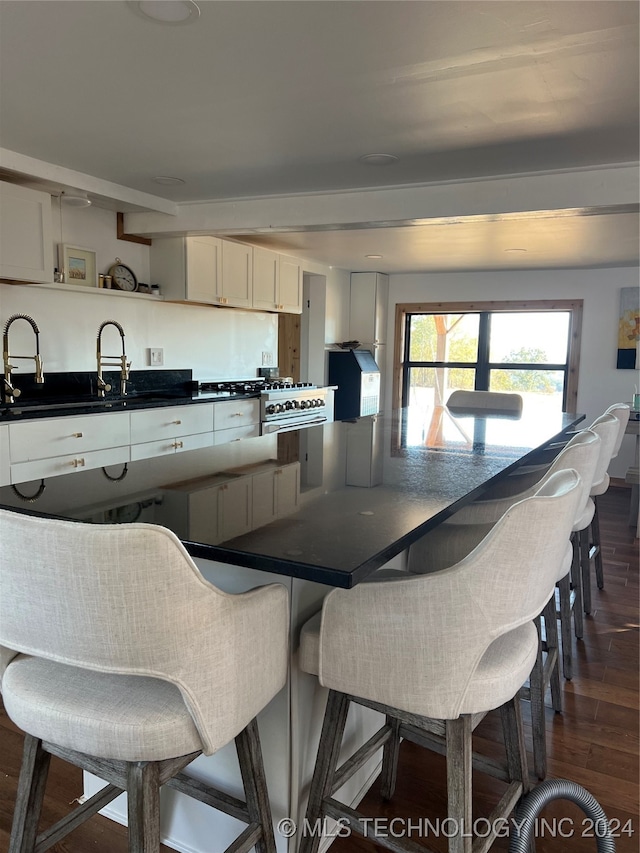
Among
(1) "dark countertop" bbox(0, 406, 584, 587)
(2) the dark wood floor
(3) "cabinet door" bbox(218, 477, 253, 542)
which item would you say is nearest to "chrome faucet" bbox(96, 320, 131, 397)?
(1) "dark countertop" bbox(0, 406, 584, 587)

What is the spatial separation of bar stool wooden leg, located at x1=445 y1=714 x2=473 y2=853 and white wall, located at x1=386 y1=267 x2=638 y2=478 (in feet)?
19.6

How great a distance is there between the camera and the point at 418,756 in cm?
196

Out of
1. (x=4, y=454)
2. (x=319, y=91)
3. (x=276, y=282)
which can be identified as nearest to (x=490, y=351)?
(x=276, y=282)

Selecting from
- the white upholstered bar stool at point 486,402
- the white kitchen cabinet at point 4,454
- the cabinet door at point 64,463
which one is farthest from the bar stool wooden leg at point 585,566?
the white kitchen cabinet at point 4,454

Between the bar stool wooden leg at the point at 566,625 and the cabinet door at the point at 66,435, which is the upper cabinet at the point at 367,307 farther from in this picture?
the bar stool wooden leg at the point at 566,625

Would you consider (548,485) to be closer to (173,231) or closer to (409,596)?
(409,596)

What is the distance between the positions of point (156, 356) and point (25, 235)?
1.42 m

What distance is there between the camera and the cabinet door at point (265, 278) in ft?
17.1

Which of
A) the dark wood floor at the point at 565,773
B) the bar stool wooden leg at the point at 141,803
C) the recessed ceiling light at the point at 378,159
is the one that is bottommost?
the dark wood floor at the point at 565,773

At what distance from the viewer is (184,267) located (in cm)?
448

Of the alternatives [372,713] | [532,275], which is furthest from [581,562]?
[532,275]

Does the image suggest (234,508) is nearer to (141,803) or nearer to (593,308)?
(141,803)

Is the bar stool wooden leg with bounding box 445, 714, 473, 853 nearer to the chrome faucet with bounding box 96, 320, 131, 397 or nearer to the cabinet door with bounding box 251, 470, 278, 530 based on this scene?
the cabinet door with bounding box 251, 470, 278, 530

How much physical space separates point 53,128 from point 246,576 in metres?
2.51
